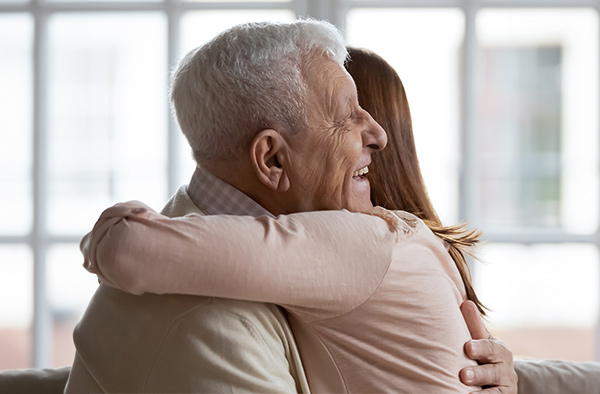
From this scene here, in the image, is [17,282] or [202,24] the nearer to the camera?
[202,24]

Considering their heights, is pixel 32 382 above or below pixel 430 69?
below

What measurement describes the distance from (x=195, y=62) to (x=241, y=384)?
62 centimetres

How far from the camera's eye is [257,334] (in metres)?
1.20

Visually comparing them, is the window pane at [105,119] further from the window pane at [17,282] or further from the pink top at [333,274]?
the pink top at [333,274]

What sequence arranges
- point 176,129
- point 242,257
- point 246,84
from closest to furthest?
point 242,257 → point 246,84 → point 176,129

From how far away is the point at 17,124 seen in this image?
3.09 meters

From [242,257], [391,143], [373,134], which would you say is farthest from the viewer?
[391,143]

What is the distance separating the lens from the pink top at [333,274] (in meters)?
1.07

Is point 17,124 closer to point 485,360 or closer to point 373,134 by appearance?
point 373,134

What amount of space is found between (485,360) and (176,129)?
6.40 feet

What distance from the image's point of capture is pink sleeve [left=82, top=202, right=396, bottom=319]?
1062mm

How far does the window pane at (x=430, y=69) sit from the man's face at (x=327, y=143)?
5.45ft

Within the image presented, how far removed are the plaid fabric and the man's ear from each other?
0.05m

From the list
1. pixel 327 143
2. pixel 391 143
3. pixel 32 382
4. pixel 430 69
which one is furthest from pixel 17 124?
pixel 327 143
